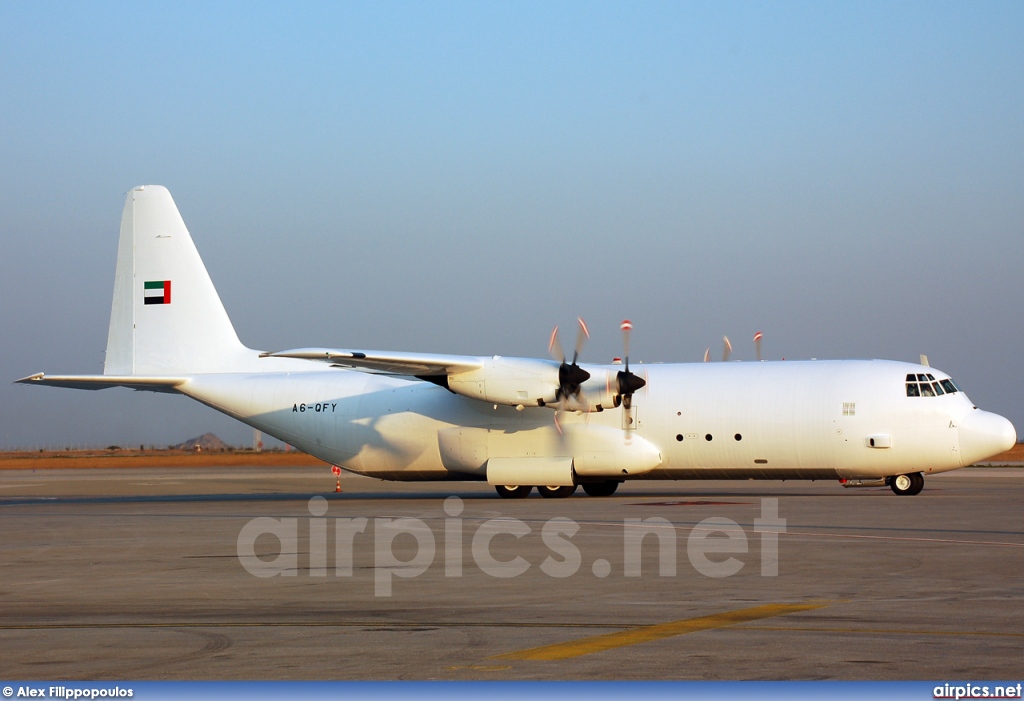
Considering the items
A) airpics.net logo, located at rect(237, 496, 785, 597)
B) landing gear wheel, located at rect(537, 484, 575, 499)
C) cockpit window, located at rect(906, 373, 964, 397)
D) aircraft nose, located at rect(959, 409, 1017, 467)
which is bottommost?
airpics.net logo, located at rect(237, 496, 785, 597)

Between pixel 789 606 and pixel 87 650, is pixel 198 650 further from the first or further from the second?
pixel 789 606

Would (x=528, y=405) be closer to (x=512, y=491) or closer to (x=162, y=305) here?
(x=512, y=491)

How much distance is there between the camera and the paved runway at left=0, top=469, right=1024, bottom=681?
27.3ft

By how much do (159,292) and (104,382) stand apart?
456cm

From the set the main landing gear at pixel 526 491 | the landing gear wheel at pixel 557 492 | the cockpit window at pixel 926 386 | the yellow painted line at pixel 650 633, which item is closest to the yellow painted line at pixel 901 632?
the yellow painted line at pixel 650 633

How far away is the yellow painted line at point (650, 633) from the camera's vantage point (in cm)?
869

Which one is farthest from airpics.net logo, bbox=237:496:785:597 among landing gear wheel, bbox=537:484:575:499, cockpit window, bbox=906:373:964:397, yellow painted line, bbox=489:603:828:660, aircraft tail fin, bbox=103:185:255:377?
aircraft tail fin, bbox=103:185:255:377

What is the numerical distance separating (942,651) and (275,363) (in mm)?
31911

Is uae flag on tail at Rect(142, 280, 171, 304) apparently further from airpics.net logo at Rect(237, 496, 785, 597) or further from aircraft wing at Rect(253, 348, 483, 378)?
airpics.net logo at Rect(237, 496, 785, 597)

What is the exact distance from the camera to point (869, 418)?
3106 centimetres

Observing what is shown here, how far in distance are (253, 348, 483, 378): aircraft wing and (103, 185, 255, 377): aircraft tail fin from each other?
24.8 feet

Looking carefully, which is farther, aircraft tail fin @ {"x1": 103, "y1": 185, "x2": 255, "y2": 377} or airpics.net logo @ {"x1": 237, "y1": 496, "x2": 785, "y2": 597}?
aircraft tail fin @ {"x1": 103, "y1": 185, "x2": 255, "y2": 377}

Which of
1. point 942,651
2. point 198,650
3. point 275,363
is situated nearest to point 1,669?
point 198,650

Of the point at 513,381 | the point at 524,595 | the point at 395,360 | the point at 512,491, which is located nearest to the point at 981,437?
the point at 513,381
